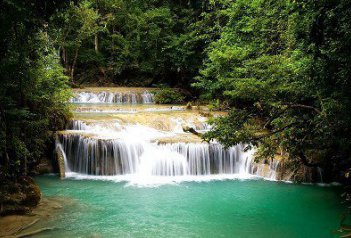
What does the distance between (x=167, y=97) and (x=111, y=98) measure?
338 centimetres

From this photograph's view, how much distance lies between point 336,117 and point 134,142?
7807 millimetres

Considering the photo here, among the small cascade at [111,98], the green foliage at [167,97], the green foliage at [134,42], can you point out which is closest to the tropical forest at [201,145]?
the green foliage at [167,97]

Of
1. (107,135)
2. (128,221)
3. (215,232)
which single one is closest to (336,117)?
(215,232)

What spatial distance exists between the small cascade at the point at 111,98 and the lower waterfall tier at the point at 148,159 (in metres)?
10.0

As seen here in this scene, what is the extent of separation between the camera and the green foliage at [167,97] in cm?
Answer: 2234

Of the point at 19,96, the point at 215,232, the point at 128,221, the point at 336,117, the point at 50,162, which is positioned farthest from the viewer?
the point at 50,162

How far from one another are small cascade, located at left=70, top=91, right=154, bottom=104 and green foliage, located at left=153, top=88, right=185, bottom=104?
63 centimetres

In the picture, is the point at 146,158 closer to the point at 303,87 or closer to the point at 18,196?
the point at 18,196

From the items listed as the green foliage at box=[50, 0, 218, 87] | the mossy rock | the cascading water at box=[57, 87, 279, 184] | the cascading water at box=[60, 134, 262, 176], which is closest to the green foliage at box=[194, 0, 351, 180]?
the cascading water at box=[57, 87, 279, 184]

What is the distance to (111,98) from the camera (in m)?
22.5

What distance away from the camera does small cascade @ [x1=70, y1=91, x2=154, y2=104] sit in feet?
73.6

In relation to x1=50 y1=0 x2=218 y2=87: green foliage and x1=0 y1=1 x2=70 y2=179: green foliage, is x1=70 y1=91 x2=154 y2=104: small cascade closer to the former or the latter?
x1=50 y1=0 x2=218 y2=87: green foliage

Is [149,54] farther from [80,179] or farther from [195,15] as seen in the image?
[80,179]

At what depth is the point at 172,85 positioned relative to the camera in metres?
26.7
